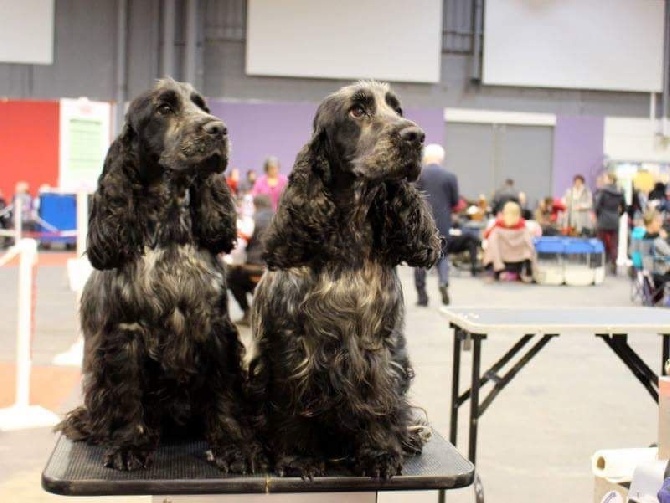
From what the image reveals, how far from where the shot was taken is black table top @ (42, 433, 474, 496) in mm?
2145

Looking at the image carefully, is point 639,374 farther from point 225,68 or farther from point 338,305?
point 225,68

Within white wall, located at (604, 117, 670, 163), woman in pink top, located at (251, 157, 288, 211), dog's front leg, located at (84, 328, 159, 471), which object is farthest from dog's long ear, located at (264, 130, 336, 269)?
white wall, located at (604, 117, 670, 163)

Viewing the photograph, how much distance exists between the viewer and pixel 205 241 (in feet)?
7.36

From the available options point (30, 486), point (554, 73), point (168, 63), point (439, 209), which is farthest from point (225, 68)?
point (30, 486)

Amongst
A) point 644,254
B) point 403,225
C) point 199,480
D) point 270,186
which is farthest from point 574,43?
point 199,480

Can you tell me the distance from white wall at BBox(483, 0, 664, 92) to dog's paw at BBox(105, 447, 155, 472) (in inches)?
694

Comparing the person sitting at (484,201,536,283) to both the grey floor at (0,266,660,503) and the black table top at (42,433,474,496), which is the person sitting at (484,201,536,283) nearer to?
the grey floor at (0,266,660,503)

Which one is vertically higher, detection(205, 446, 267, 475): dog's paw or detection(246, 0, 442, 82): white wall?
detection(246, 0, 442, 82): white wall

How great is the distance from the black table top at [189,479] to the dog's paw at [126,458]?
0.02 meters

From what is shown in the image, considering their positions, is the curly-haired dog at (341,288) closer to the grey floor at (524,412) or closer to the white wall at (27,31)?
the grey floor at (524,412)

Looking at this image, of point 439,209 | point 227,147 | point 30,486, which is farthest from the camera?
point 439,209

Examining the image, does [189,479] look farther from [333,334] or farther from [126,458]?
[333,334]

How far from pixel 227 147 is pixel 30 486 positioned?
2.51m

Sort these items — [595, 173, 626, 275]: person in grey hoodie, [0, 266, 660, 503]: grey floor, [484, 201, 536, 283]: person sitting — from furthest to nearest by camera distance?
[595, 173, 626, 275]: person in grey hoodie, [484, 201, 536, 283]: person sitting, [0, 266, 660, 503]: grey floor
